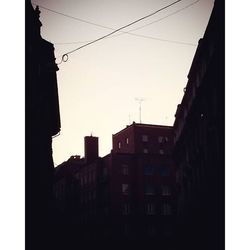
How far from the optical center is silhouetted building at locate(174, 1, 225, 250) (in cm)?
912

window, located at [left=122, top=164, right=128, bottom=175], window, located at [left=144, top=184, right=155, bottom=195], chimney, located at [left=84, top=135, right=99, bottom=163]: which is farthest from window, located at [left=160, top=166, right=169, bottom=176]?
chimney, located at [left=84, top=135, right=99, bottom=163]

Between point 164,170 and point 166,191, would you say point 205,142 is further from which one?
point 166,191

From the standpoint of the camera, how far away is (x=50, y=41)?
8367 mm

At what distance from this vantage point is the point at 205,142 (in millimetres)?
15789

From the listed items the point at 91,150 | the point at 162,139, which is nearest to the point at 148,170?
the point at 162,139

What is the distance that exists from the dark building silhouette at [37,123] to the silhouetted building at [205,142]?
10.2 ft

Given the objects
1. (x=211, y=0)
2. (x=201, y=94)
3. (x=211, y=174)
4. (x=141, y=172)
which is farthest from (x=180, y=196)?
(x=211, y=0)

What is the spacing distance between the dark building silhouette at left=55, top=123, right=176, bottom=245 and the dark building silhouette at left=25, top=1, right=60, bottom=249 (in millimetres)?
18870

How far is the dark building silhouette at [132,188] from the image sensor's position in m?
36.6

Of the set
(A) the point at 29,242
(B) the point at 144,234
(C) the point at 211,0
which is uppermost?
(C) the point at 211,0

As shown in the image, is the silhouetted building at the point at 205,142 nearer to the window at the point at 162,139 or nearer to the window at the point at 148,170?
the window at the point at 148,170

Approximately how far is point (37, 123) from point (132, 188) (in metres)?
27.4
